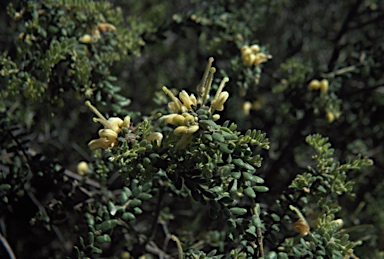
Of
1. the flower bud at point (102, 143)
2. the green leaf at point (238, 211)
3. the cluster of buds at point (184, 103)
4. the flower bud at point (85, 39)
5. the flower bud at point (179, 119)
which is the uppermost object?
the flower bud at point (85, 39)

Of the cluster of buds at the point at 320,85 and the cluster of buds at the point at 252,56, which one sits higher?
the cluster of buds at the point at 320,85

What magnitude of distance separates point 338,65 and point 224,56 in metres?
0.36

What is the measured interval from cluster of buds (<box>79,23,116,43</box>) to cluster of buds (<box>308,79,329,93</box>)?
0.58m

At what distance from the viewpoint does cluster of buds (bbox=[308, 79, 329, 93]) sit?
4.74 ft

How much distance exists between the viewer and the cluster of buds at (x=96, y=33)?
4.28 feet

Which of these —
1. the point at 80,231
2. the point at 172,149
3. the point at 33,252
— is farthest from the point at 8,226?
the point at 172,149

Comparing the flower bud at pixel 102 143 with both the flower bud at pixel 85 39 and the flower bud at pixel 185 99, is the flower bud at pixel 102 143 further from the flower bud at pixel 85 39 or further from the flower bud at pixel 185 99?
the flower bud at pixel 85 39

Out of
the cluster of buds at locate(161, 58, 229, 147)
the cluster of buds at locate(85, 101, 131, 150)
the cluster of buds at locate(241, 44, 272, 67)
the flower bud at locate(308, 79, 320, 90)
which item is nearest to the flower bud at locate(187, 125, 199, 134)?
the cluster of buds at locate(161, 58, 229, 147)

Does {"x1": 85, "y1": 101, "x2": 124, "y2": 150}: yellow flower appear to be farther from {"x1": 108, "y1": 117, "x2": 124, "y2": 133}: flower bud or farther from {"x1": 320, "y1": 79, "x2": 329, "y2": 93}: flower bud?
{"x1": 320, "y1": 79, "x2": 329, "y2": 93}: flower bud

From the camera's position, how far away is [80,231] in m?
1.19

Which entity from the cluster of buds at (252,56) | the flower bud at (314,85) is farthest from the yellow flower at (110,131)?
the flower bud at (314,85)

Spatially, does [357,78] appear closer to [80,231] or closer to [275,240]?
[275,240]

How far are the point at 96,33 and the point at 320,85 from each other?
2.10 ft

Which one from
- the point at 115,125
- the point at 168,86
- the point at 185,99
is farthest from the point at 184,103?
the point at 168,86
